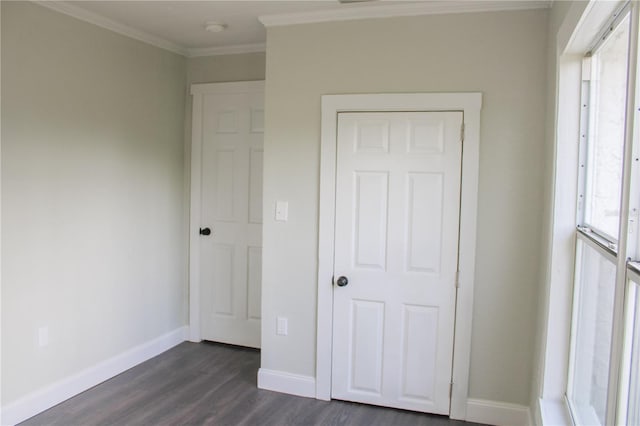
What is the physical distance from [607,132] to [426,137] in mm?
1150

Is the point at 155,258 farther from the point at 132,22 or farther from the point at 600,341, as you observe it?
the point at 600,341

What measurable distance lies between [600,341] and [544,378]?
0.66 m

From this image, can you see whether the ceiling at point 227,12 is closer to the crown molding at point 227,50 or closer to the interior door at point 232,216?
the crown molding at point 227,50

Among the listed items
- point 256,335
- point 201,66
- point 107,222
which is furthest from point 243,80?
point 256,335

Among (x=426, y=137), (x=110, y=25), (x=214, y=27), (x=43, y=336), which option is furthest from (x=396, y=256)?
(x=110, y=25)

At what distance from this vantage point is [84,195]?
3.18 meters

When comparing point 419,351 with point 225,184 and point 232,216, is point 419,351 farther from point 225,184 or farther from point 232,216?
point 225,184

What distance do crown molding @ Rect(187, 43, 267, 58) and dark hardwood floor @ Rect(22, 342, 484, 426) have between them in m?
2.49

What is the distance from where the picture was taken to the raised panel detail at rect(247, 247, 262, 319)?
156 inches

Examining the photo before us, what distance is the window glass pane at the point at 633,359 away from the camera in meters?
1.27

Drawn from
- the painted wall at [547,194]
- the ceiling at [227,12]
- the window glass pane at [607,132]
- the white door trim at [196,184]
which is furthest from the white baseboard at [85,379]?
the window glass pane at [607,132]

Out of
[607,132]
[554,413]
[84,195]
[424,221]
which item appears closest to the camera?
[607,132]

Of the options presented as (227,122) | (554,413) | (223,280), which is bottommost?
(554,413)

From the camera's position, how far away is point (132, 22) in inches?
130
